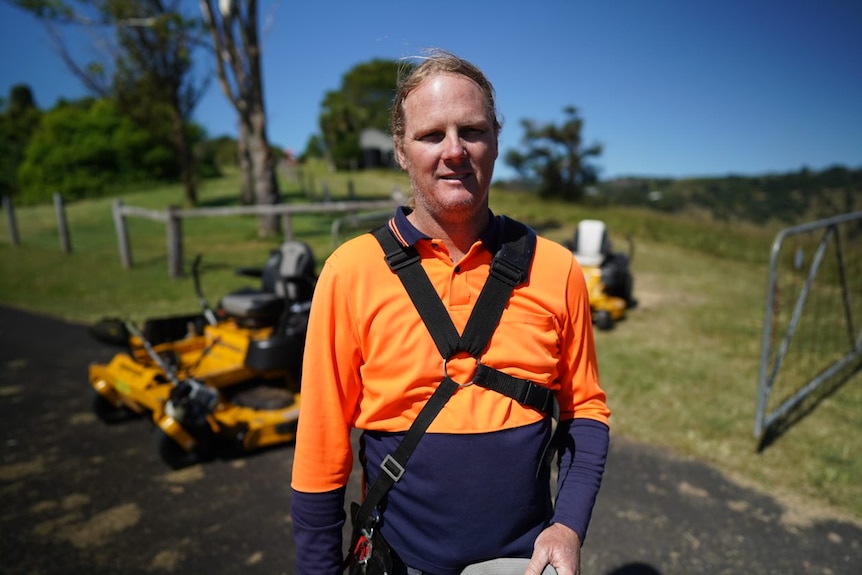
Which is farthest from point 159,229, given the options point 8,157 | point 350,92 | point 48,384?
point 350,92

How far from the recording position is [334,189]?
118ft

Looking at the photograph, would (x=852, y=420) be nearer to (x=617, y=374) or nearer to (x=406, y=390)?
(x=617, y=374)

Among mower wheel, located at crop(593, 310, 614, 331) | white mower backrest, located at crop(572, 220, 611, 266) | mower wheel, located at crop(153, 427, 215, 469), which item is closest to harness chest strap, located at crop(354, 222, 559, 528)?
mower wheel, located at crop(153, 427, 215, 469)

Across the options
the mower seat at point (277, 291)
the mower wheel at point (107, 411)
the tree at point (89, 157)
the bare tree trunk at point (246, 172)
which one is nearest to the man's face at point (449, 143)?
the mower seat at point (277, 291)

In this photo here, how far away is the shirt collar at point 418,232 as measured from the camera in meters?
1.54

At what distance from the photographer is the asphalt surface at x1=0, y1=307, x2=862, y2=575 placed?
3145 millimetres

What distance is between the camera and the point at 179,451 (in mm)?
4234

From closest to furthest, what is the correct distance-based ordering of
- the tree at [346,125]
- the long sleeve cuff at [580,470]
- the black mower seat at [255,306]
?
the long sleeve cuff at [580,470], the black mower seat at [255,306], the tree at [346,125]

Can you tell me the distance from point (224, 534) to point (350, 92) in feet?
270

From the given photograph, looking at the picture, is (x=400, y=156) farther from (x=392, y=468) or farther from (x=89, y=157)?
(x=89, y=157)

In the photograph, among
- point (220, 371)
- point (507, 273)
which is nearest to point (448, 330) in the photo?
point (507, 273)

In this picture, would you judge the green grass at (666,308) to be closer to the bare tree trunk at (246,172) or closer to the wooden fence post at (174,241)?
the wooden fence post at (174,241)

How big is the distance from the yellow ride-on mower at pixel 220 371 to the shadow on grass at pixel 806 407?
4.16 meters

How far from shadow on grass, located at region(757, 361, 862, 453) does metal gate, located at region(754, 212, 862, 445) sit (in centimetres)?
1
